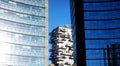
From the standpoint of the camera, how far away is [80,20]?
93.9m

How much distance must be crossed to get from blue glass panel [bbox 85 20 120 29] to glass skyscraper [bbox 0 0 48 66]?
1928cm

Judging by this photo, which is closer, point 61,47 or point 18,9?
point 18,9

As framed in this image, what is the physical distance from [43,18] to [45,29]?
4.38 meters

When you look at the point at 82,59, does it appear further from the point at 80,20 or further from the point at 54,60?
the point at 54,60

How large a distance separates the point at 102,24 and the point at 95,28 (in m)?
2.88

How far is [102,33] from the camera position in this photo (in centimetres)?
9500

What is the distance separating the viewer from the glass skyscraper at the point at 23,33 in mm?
98625

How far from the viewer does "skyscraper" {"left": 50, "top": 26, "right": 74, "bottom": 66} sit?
153125 millimetres

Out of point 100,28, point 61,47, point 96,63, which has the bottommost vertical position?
point 96,63

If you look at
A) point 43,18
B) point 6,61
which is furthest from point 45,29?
point 6,61

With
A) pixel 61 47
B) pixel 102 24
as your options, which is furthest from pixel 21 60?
pixel 61 47

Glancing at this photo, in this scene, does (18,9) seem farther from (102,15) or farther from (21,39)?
(102,15)

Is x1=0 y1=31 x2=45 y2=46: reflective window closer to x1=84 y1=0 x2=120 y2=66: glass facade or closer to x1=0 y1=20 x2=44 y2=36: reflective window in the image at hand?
x1=0 y1=20 x2=44 y2=36: reflective window

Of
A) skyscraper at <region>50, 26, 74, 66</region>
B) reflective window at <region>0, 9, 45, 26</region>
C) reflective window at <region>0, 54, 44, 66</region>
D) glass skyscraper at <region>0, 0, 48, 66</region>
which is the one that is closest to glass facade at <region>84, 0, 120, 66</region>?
glass skyscraper at <region>0, 0, 48, 66</region>
